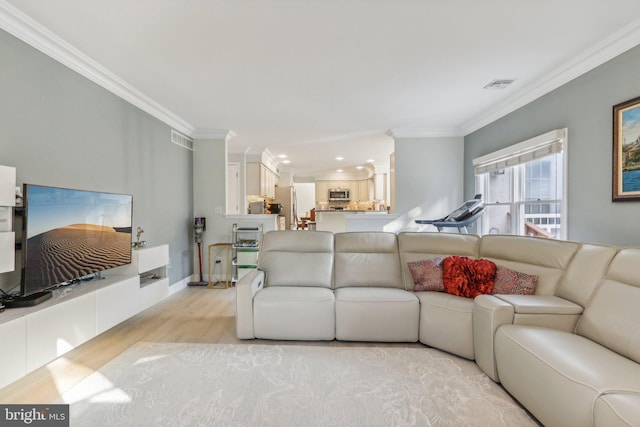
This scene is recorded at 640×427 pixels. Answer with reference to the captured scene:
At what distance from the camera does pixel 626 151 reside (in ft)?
7.04

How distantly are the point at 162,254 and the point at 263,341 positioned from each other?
1.74m

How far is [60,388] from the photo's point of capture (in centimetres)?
193

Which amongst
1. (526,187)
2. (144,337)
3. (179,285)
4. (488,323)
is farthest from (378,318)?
(179,285)

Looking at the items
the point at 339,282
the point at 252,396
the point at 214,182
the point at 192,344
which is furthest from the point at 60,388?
the point at 214,182

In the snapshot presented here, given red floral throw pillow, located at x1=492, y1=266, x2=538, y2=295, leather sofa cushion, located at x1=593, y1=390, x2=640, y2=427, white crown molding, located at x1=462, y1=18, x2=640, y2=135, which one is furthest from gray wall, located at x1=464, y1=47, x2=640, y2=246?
leather sofa cushion, located at x1=593, y1=390, x2=640, y2=427

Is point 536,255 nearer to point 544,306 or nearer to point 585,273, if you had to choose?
point 585,273

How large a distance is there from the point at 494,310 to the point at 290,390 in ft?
4.94

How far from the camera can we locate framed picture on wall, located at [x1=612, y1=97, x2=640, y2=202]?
207 cm

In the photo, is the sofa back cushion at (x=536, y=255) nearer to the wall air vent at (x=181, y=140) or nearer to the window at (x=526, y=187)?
the window at (x=526, y=187)

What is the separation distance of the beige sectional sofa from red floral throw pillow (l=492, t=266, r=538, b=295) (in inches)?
2.5

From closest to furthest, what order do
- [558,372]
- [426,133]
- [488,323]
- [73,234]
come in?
[558,372] → [488,323] → [73,234] → [426,133]

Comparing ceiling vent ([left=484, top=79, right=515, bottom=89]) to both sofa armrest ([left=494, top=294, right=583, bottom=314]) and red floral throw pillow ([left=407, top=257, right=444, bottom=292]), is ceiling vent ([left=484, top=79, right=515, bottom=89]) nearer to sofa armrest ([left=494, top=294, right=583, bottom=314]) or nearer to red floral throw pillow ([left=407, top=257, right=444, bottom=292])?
red floral throw pillow ([left=407, top=257, right=444, bottom=292])

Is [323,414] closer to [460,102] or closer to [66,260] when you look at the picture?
[66,260]

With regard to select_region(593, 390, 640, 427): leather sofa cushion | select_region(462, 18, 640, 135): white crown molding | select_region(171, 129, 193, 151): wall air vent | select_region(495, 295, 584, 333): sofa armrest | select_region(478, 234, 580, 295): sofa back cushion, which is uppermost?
select_region(462, 18, 640, 135): white crown molding
